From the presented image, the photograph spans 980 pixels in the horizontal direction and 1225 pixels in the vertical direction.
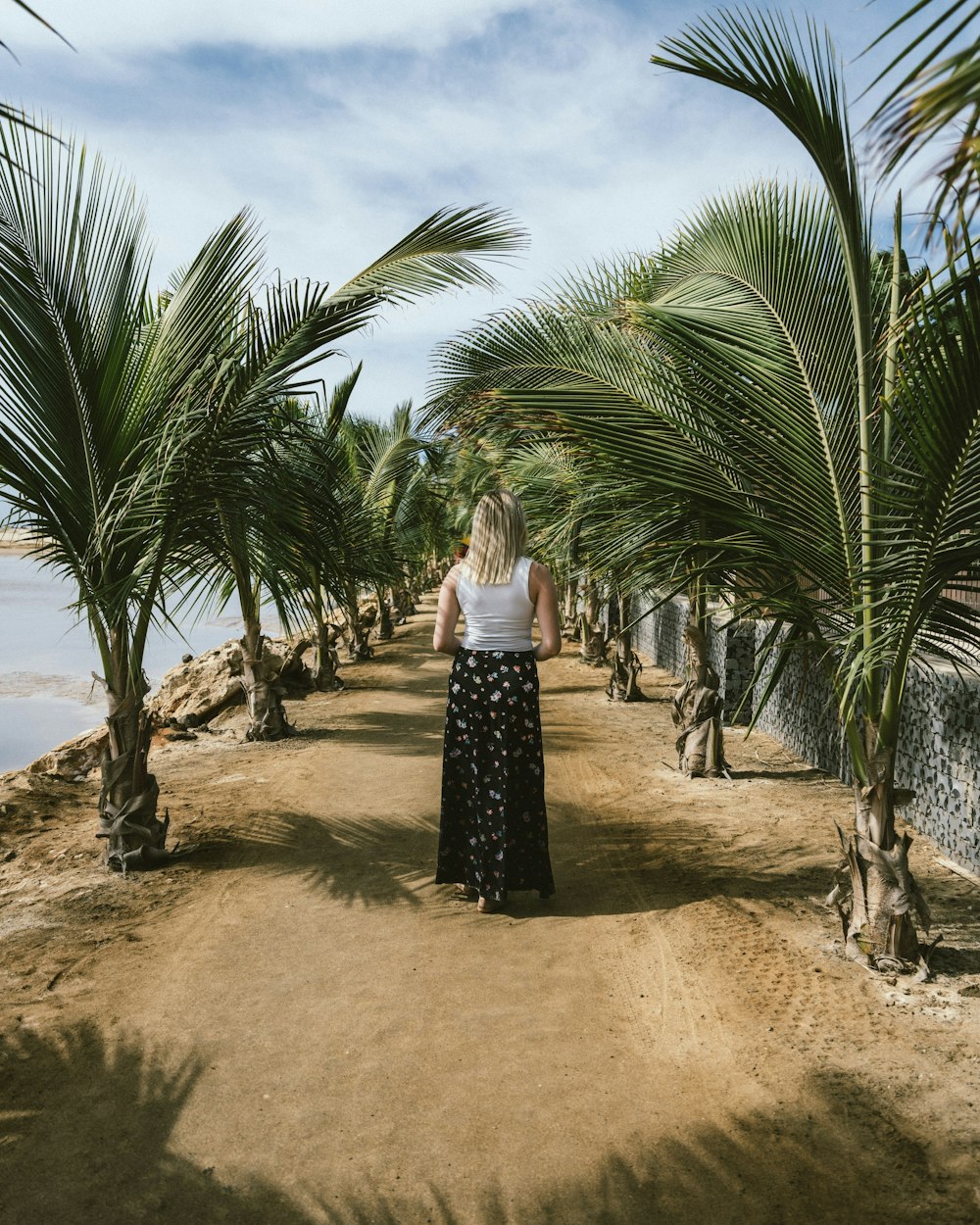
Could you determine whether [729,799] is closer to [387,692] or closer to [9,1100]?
[9,1100]

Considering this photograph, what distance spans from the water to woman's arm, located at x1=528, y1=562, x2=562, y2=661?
1.55m

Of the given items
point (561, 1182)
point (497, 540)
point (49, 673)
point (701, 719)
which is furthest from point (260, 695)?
point (49, 673)

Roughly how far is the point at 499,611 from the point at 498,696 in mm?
353

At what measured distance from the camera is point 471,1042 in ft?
10.2

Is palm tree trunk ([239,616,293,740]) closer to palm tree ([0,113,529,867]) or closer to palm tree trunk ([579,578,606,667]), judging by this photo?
palm tree ([0,113,529,867])

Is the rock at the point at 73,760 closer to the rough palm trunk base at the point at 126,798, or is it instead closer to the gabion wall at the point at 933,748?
the rough palm trunk base at the point at 126,798

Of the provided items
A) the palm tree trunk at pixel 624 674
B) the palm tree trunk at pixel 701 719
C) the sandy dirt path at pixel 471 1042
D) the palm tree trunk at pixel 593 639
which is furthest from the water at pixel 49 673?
the palm tree trunk at pixel 593 639

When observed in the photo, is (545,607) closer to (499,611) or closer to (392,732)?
(499,611)

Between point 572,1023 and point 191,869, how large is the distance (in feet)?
7.87

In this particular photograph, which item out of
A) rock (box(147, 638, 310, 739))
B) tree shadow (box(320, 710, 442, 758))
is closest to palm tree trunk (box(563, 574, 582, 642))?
rock (box(147, 638, 310, 739))

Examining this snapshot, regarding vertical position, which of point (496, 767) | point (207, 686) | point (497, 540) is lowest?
point (207, 686)

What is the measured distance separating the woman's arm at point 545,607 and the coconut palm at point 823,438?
464 millimetres

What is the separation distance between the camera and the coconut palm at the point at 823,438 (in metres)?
3.02

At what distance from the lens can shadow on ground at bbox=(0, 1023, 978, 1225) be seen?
7.48 feet
